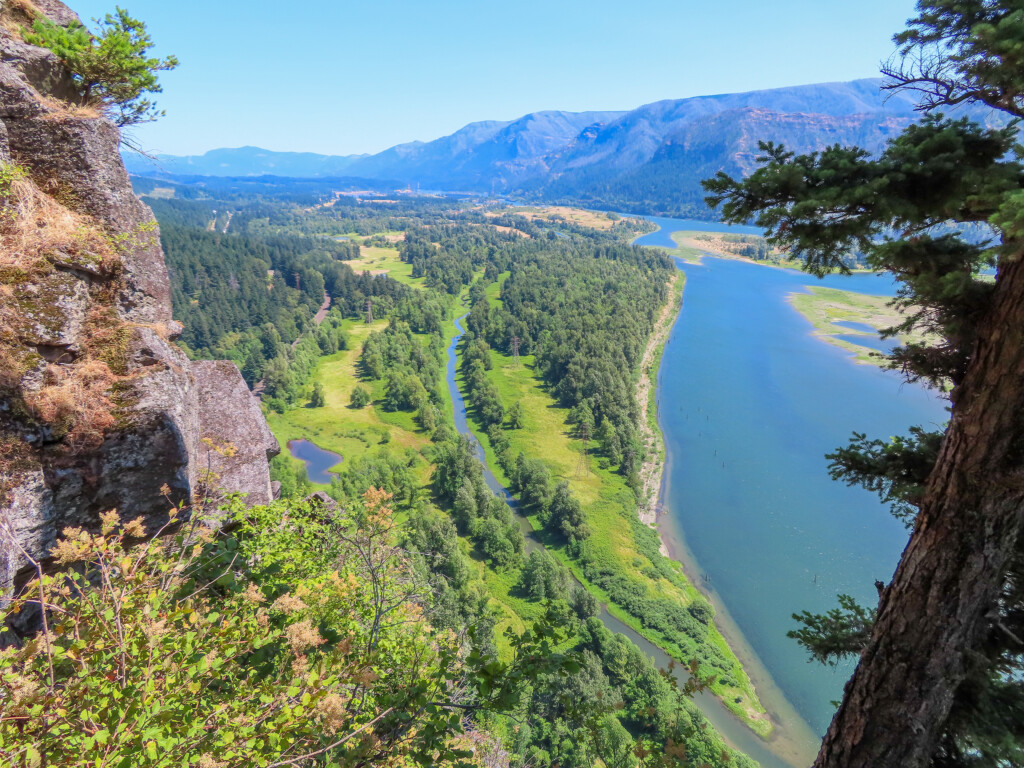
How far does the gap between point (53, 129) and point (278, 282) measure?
104 m

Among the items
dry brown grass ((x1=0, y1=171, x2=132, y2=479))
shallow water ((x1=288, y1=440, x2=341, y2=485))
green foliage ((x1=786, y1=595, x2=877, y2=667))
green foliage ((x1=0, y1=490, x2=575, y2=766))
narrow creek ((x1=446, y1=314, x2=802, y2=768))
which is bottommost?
narrow creek ((x1=446, y1=314, x2=802, y2=768))

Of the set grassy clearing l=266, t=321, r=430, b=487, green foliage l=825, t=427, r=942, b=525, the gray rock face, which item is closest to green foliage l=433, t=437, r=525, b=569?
grassy clearing l=266, t=321, r=430, b=487

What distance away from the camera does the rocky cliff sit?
673cm

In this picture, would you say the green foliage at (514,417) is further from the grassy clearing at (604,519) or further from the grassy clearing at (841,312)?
the grassy clearing at (841,312)

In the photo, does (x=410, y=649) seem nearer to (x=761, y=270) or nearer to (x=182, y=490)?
(x=182, y=490)

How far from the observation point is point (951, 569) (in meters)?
4.34

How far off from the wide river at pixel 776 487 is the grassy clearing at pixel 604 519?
1.97 metres

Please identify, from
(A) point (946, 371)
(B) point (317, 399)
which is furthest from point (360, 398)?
(A) point (946, 371)

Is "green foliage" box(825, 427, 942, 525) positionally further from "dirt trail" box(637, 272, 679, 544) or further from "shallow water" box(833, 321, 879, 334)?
"shallow water" box(833, 321, 879, 334)

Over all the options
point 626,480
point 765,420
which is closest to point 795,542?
point 626,480

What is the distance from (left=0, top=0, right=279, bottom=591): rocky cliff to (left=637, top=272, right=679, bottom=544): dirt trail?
119 ft

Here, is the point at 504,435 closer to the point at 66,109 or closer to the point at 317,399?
the point at 317,399

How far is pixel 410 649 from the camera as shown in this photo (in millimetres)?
7477

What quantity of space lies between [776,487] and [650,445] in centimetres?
1213
